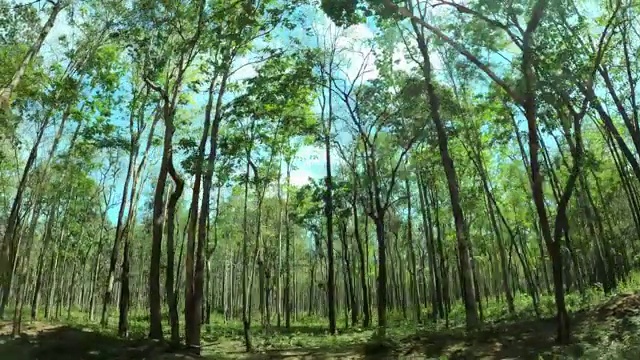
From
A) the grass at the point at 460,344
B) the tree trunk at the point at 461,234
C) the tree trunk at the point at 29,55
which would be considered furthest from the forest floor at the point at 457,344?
the tree trunk at the point at 29,55

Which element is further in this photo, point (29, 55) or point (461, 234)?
point (461, 234)

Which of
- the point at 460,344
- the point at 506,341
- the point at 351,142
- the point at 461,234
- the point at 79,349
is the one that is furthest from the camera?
the point at 351,142

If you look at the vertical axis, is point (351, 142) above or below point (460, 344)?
above

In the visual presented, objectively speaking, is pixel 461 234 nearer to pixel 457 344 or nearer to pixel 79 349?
pixel 457 344

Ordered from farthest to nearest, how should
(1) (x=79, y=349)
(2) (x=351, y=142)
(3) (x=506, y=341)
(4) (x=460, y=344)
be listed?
(2) (x=351, y=142)
(1) (x=79, y=349)
(4) (x=460, y=344)
(3) (x=506, y=341)

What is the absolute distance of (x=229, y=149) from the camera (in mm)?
18688

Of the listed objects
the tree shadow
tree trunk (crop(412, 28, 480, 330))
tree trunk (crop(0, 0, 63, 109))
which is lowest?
the tree shadow

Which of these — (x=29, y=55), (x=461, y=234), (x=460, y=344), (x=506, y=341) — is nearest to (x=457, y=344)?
(x=460, y=344)

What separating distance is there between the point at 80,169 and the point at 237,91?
1159 centimetres

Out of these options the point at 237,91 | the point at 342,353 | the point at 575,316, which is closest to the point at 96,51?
the point at 237,91

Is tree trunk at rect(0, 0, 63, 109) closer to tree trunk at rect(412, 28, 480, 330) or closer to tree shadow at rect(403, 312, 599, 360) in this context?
tree trunk at rect(412, 28, 480, 330)

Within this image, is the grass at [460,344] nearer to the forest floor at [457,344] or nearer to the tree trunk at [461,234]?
the forest floor at [457,344]

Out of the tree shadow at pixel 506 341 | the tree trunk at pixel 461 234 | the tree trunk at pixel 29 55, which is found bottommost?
the tree shadow at pixel 506 341

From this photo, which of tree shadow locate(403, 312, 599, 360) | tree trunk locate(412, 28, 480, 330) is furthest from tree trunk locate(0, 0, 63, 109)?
tree shadow locate(403, 312, 599, 360)
